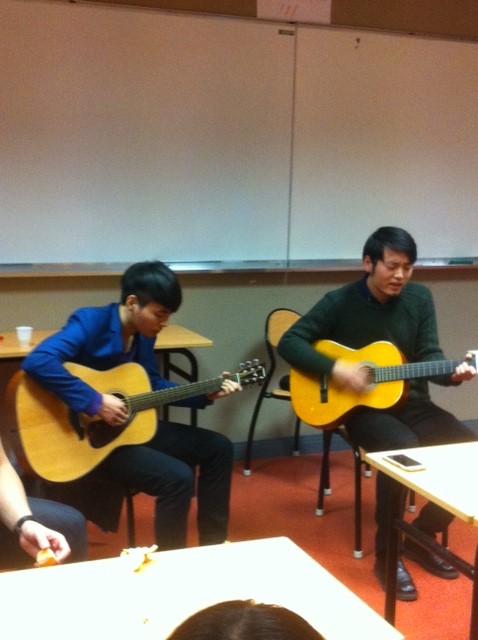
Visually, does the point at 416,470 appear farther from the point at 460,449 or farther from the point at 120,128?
the point at 120,128

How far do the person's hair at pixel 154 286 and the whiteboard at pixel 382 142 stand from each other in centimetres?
160

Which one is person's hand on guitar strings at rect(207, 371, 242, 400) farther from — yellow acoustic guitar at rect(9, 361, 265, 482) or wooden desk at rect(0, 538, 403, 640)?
wooden desk at rect(0, 538, 403, 640)

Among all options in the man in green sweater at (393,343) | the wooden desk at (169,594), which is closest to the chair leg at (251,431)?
the man in green sweater at (393,343)

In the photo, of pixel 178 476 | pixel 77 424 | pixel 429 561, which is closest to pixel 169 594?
pixel 178 476

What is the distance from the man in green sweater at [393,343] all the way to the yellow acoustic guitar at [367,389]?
1.2 inches

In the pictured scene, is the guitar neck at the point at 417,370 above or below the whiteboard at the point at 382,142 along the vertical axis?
below

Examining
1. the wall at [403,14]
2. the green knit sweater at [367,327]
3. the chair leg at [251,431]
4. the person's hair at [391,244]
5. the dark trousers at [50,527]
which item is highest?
the wall at [403,14]

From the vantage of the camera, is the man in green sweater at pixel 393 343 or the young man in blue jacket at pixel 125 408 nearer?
the young man in blue jacket at pixel 125 408

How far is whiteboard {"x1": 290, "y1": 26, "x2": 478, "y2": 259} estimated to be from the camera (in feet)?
12.7

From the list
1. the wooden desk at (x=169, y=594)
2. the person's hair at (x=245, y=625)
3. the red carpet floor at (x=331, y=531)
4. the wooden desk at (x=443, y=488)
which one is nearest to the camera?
the person's hair at (x=245, y=625)

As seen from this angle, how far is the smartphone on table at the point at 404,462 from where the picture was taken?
5.98ft

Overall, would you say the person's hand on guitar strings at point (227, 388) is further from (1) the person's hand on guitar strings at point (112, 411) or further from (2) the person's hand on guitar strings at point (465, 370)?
(2) the person's hand on guitar strings at point (465, 370)

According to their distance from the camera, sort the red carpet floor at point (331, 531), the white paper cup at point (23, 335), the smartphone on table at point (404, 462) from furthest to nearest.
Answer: the white paper cup at point (23, 335) → the red carpet floor at point (331, 531) → the smartphone on table at point (404, 462)

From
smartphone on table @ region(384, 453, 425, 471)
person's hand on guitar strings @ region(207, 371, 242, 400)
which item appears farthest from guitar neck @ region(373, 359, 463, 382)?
smartphone on table @ region(384, 453, 425, 471)
